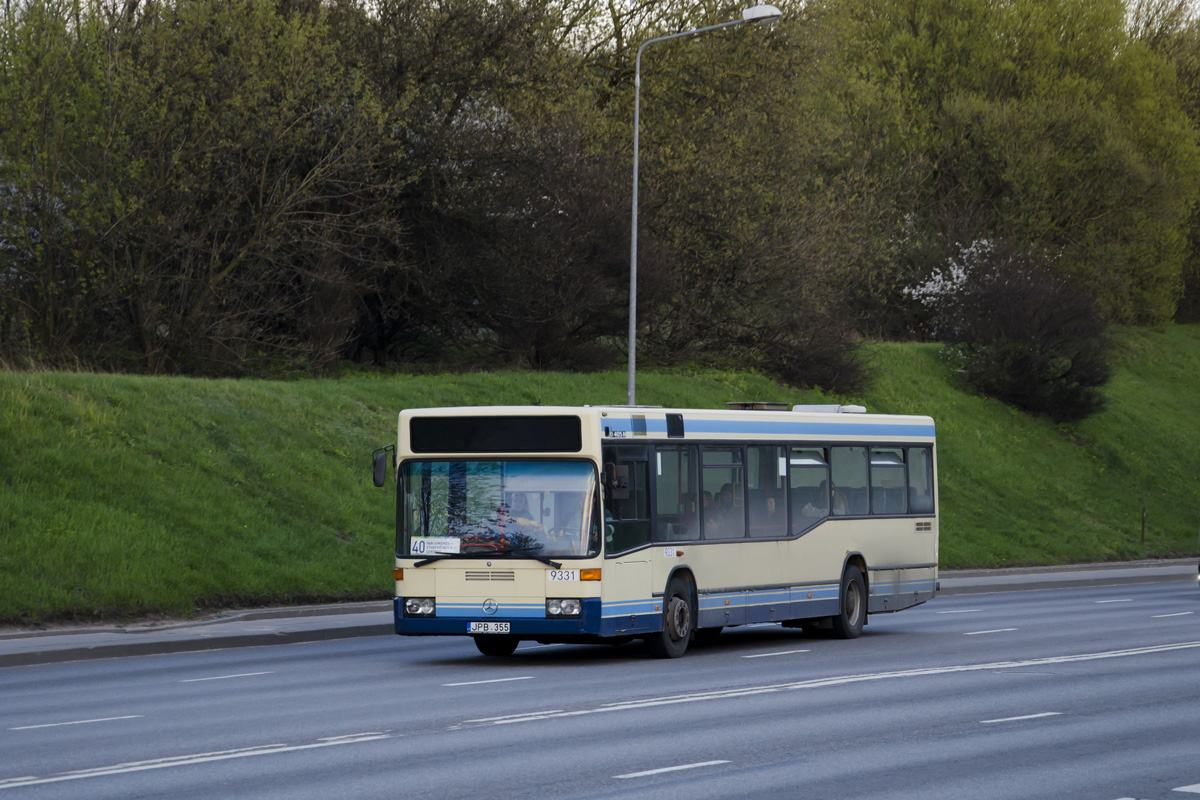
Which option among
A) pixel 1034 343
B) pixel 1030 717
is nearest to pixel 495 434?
pixel 1030 717

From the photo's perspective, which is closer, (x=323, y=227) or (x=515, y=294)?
(x=323, y=227)

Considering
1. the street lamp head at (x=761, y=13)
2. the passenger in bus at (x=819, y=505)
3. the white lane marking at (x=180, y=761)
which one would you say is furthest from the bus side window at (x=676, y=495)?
the street lamp head at (x=761, y=13)

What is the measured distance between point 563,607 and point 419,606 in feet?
5.14

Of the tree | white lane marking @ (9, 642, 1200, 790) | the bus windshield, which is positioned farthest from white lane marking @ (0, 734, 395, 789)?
the tree

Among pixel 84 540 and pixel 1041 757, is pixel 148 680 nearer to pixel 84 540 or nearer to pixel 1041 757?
pixel 84 540

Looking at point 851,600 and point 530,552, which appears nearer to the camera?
point 530,552

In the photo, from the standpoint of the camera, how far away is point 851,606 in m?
19.8

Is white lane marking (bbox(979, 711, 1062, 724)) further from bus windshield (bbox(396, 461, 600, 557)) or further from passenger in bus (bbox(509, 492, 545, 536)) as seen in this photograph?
passenger in bus (bbox(509, 492, 545, 536))

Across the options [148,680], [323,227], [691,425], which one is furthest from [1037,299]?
[148,680]

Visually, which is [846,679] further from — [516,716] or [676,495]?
[516,716]

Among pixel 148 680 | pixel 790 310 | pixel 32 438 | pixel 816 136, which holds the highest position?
pixel 816 136

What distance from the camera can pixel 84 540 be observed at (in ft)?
66.5

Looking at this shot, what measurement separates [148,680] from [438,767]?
6.39 metres

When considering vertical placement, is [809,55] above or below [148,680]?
above
